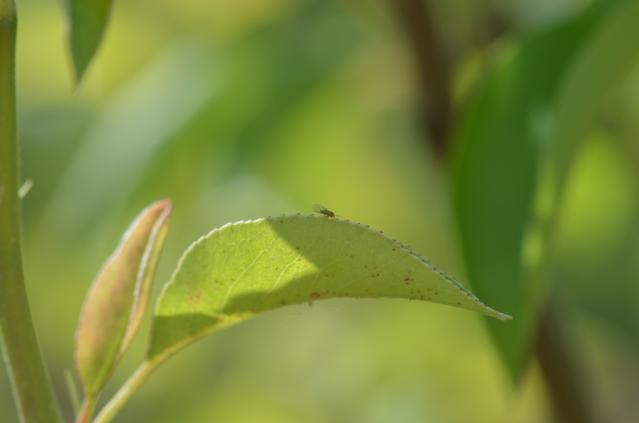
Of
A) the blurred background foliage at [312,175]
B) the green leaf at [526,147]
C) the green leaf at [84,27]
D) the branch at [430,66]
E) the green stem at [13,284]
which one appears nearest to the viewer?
the green stem at [13,284]

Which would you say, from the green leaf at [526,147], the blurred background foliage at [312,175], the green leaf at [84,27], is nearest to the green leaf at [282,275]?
the green leaf at [84,27]

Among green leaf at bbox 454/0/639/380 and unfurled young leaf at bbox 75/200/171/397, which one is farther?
green leaf at bbox 454/0/639/380

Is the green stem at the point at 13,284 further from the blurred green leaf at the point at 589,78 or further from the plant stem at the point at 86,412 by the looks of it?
the blurred green leaf at the point at 589,78

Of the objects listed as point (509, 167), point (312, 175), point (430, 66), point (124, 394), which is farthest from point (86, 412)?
point (312, 175)

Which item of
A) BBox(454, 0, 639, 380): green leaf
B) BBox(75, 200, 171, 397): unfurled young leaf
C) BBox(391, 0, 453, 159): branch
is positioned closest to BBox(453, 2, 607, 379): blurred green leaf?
BBox(454, 0, 639, 380): green leaf

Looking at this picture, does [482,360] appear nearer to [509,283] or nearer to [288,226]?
[509,283]

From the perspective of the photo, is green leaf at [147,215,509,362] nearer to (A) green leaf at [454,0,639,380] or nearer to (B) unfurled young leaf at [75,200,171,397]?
(B) unfurled young leaf at [75,200,171,397]

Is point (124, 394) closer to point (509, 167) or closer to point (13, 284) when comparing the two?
point (13, 284)
